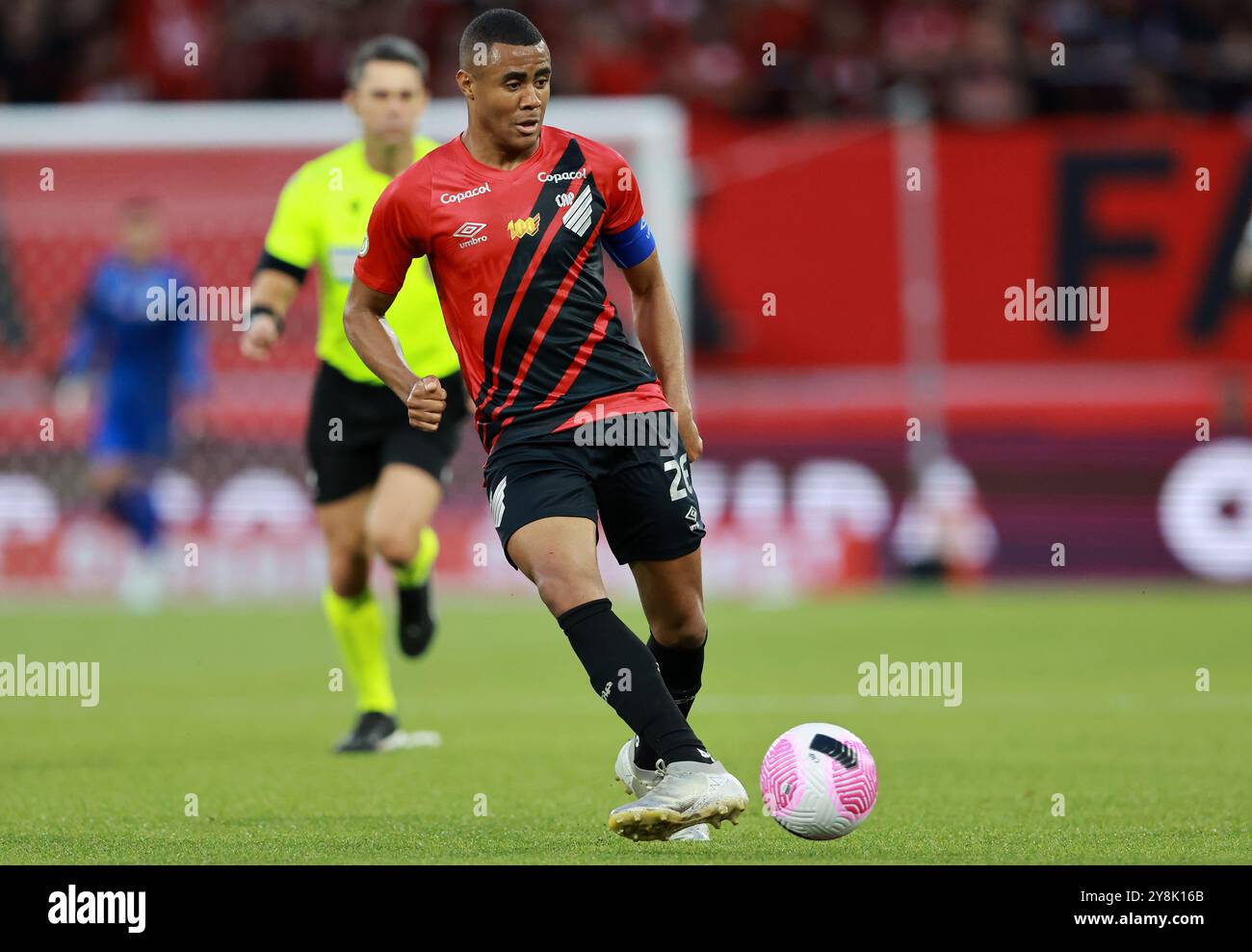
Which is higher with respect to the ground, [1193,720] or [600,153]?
[600,153]

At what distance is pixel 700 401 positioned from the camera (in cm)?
1862

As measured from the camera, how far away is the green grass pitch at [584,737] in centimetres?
604

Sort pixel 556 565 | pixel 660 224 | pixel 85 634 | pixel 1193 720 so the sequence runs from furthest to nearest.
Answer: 1. pixel 660 224
2. pixel 85 634
3. pixel 1193 720
4. pixel 556 565

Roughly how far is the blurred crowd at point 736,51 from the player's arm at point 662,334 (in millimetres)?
13575

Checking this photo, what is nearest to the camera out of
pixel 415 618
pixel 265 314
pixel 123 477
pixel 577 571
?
pixel 577 571

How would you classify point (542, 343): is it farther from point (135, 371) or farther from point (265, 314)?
point (135, 371)

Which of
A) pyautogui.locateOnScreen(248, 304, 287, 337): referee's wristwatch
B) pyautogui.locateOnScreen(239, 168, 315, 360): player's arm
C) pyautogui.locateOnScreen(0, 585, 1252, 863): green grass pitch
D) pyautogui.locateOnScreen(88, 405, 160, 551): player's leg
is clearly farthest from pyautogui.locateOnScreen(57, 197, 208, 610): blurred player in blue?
pyautogui.locateOnScreen(248, 304, 287, 337): referee's wristwatch

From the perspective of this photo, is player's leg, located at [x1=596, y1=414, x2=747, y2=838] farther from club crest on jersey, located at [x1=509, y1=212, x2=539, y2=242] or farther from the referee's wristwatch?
the referee's wristwatch

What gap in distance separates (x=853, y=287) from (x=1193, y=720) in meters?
10.7

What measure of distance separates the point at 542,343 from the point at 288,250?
2.90 meters

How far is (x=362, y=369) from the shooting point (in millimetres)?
8578

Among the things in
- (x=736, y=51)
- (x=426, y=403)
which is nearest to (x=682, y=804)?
(x=426, y=403)
